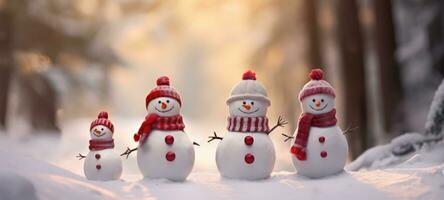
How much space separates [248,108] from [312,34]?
3.67 metres

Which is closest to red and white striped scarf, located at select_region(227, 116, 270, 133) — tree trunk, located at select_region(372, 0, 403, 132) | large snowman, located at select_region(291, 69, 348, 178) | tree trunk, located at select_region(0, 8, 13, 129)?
large snowman, located at select_region(291, 69, 348, 178)

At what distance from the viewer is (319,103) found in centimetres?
299

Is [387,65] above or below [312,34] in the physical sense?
below

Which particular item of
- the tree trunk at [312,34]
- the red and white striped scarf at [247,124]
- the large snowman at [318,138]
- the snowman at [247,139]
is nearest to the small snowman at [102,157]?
the snowman at [247,139]

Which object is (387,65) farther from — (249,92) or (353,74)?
(249,92)

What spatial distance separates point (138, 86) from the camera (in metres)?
8.79

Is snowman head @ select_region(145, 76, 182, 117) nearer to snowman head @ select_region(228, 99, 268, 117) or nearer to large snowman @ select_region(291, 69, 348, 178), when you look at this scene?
snowman head @ select_region(228, 99, 268, 117)

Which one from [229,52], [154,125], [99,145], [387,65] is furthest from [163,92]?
[229,52]

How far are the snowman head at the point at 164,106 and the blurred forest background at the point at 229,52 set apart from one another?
9.70 ft

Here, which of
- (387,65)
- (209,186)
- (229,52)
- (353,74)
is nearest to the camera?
(209,186)

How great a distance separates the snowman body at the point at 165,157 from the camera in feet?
9.29

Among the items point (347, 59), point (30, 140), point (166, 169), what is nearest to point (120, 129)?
point (30, 140)

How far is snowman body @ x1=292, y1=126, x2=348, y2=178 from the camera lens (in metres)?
2.93

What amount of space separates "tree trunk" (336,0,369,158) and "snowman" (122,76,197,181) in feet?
9.99
